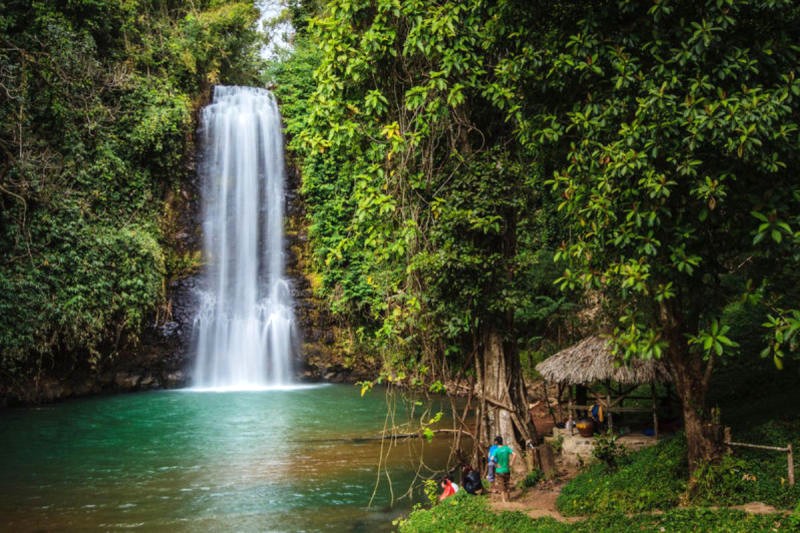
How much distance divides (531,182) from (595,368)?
13.0 ft

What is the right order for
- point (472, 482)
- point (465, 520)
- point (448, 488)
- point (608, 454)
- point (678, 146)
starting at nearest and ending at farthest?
point (678, 146) < point (465, 520) < point (608, 454) < point (472, 482) < point (448, 488)

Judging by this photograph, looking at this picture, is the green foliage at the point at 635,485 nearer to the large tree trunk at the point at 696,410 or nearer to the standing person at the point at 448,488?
the large tree trunk at the point at 696,410

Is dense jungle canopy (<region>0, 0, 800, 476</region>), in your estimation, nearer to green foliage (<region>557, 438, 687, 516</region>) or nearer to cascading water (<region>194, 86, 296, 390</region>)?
green foliage (<region>557, 438, 687, 516</region>)

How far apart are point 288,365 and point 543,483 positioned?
16.1 metres

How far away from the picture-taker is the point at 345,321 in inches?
966

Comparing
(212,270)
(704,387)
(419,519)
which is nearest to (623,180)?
(704,387)

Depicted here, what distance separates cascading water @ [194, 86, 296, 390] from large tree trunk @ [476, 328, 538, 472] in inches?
569

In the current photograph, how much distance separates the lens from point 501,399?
10.1 m

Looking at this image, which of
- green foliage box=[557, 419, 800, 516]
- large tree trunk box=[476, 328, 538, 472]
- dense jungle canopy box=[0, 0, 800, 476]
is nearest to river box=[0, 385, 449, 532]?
large tree trunk box=[476, 328, 538, 472]

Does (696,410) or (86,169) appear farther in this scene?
(86,169)

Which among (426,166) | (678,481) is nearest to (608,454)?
(678,481)

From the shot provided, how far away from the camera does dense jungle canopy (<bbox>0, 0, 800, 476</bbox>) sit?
5953 mm

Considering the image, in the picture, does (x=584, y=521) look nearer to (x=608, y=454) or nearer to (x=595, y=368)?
(x=608, y=454)

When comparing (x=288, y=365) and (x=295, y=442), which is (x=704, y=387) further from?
(x=288, y=365)
